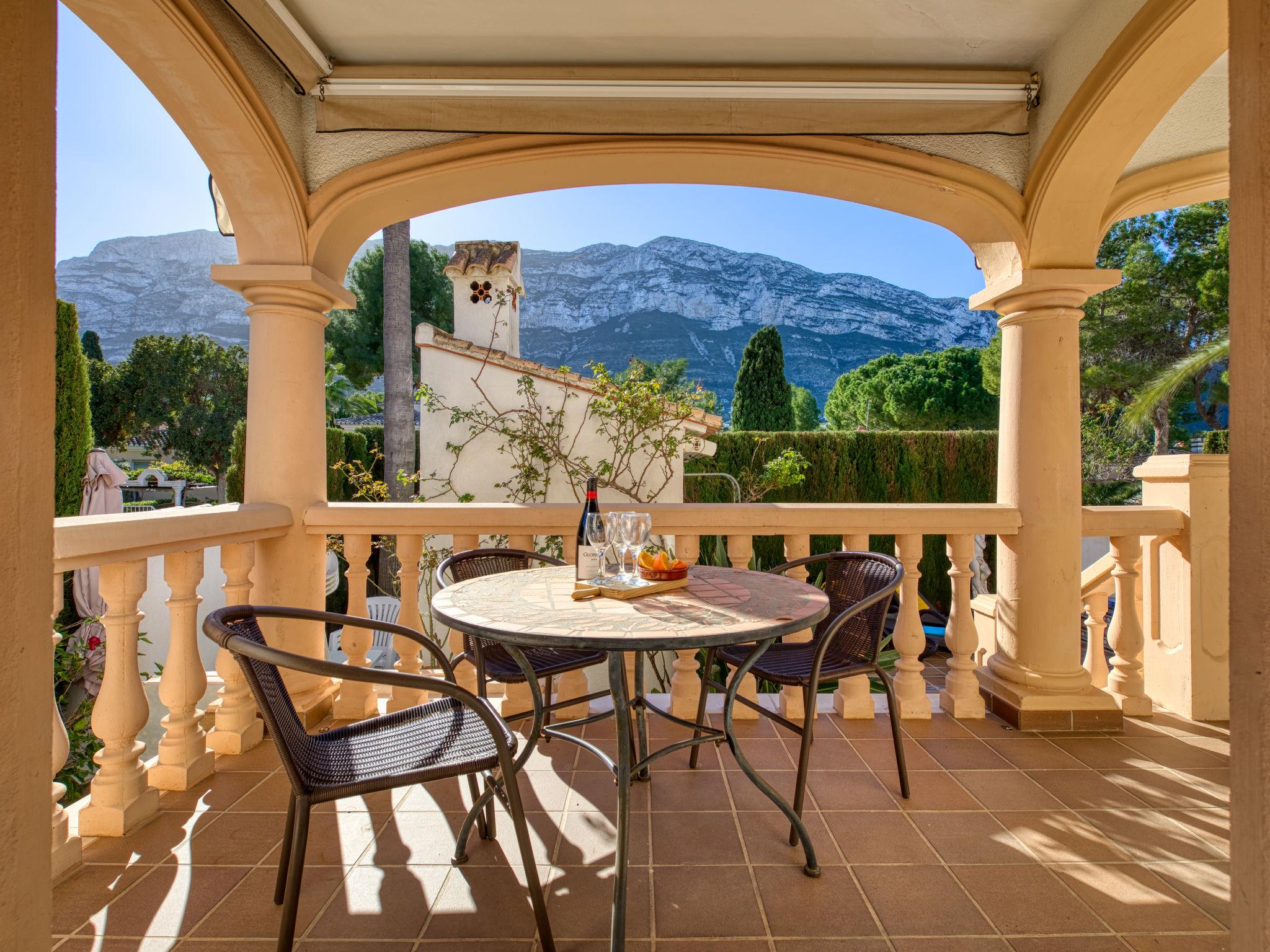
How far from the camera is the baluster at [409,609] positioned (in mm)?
2697

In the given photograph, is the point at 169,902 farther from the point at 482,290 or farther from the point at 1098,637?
the point at 482,290

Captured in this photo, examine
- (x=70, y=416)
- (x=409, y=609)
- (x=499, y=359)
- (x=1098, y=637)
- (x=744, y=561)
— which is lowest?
(x=1098, y=637)

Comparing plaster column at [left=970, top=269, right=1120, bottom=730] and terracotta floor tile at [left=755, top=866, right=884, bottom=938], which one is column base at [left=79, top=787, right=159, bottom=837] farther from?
plaster column at [left=970, top=269, right=1120, bottom=730]

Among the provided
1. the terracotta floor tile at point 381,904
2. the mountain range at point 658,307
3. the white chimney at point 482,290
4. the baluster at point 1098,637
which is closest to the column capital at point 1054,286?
the baluster at point 1098,637

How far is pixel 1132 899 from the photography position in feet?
5.33

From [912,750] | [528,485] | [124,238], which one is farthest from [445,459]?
[124,238]

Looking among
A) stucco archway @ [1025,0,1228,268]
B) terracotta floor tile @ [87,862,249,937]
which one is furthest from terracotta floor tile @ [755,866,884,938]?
stucco archway @ [1025,0,1228,268]

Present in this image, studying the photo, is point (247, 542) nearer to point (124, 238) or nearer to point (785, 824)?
point (785, 824)

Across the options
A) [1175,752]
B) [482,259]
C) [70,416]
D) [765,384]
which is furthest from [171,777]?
[765,384]

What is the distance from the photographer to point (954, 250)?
58.7 meters

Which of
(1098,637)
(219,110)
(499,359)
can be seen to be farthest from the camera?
(499,359)

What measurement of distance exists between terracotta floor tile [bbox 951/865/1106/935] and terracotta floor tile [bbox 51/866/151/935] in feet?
6.78

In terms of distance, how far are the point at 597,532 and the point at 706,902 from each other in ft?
3.08

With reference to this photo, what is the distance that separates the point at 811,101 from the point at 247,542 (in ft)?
9.03
